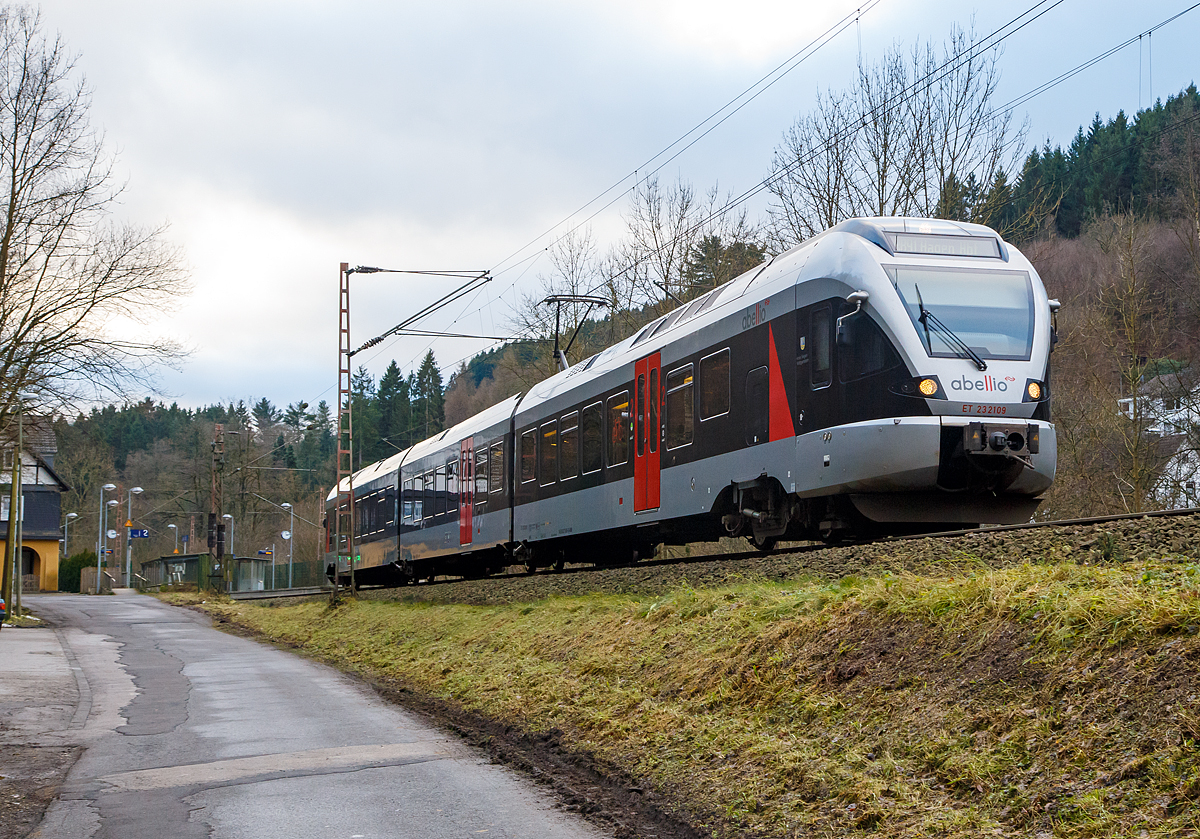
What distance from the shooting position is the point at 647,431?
1744 cm

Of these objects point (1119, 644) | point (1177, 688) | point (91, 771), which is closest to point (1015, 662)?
point (1119, 644)

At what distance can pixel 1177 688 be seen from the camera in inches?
211

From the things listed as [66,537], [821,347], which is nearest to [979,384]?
[821,347]

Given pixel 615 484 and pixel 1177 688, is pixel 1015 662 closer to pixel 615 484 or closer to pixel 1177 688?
pixel 1177 688

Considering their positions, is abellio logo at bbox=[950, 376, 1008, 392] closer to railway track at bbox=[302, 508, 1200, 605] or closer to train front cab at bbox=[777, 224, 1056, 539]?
train front cab at bbox=[777, 224, 1056, 539]

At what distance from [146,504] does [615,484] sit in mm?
90556

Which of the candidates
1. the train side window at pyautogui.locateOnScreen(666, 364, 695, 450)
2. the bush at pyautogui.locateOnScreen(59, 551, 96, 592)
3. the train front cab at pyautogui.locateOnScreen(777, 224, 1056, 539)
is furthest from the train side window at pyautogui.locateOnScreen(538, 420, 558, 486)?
the bush at pyautogui.locateOnScreen(59, 551, 96, 592)

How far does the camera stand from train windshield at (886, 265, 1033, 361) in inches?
489

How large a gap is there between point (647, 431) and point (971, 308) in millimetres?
5962

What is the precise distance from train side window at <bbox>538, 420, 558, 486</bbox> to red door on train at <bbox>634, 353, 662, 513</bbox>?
386 cm

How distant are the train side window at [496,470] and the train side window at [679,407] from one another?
27.4ft

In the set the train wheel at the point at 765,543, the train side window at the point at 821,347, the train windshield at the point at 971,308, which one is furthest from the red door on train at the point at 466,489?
the train windshield at the point at 971,308

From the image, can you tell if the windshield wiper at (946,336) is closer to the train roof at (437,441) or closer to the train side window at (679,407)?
the train side window at (679,407)

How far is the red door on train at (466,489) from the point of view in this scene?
1043 inches
